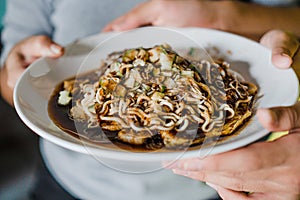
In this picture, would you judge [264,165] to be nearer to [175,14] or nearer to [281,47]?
[281,47]

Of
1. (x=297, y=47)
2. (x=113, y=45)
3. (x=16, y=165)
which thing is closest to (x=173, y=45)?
(x=113, y=45)

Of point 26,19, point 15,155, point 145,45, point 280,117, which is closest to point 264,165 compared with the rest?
point 280,117

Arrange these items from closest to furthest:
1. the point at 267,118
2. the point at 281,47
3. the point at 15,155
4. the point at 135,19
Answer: the point at 267,118
the point at 281,47
the point at 135,19
the point at 15,155

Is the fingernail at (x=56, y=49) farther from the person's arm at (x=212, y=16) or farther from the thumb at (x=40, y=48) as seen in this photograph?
the person's arm at (x=212, y=16)

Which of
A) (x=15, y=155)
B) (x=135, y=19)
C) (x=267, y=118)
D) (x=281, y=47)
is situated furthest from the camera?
(x=15, y=155)

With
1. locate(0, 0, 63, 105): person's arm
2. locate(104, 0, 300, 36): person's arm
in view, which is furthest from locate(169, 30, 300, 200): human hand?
locate(0, 0, 63, 105): person's arm

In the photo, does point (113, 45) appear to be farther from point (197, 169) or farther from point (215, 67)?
point (197, 169)
